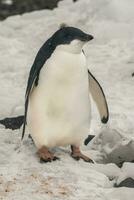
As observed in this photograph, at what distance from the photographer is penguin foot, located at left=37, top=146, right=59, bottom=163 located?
4684 millimetres

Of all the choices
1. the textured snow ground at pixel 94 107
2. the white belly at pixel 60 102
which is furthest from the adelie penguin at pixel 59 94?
the textured snow ground at pixel 94 107

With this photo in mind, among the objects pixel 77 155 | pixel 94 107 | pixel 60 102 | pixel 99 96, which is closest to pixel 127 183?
pixel 77 155

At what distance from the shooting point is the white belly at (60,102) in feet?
15.0

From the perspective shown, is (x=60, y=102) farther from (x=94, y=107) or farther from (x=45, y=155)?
(x=94, y=107)

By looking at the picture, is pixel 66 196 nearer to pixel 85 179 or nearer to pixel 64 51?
pixel 85 179

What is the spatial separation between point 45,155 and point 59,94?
444 mm

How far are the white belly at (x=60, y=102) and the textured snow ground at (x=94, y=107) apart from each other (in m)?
0.19

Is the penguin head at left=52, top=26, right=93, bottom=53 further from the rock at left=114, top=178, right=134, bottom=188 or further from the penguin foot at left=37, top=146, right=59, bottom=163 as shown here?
the rock at left=114, top=178, right=134, bottom=188

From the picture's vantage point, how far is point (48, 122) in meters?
Result: 4.68

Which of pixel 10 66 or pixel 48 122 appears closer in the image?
pixel 48 122

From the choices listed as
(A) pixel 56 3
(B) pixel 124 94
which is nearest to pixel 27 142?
(B) pixel 124 94

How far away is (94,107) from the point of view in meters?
6.45

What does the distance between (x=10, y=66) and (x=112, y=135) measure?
280cm

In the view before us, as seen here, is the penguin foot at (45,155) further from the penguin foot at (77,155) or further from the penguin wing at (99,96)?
the penguin wing at (99,96)
